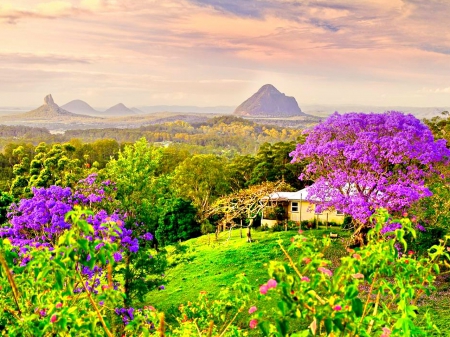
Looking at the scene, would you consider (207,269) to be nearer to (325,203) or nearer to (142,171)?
(325,203)

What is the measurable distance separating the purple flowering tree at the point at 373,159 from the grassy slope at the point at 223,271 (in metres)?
3.35

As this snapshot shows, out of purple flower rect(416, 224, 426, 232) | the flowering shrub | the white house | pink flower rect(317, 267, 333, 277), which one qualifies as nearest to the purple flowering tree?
purple flower rect(416, 224, 426, 232)

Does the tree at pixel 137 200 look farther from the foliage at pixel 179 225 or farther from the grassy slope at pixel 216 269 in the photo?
the foliage at pixel 179 225

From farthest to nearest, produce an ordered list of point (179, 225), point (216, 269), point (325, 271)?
point (179, 225), point (216, 269), point (325, 271)

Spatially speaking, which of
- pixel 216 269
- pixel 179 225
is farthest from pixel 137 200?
pixel 179 225

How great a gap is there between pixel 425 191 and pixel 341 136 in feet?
12.3

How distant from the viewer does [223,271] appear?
21125 millimetres

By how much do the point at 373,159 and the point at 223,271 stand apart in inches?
352

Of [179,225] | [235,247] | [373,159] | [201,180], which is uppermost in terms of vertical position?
[373,159]

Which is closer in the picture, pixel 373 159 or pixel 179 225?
pixel 373 159

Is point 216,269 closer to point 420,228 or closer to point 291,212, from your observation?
point 420,228

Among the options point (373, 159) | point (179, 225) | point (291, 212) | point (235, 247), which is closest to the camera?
point (373, 159)

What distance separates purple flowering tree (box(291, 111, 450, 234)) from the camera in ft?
52.0

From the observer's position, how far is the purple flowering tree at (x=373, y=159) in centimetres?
1584
